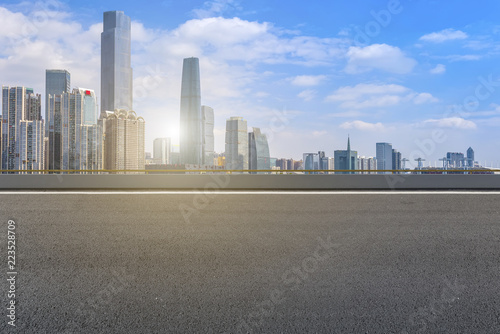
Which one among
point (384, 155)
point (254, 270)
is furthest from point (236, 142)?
point (254, 270)

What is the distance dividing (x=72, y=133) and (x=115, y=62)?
137 m

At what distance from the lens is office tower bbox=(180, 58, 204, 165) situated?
123 meters

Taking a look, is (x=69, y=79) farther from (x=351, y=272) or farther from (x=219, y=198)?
(x=351, y=272)

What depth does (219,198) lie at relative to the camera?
29.0ft

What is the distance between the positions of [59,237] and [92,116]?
196 feet

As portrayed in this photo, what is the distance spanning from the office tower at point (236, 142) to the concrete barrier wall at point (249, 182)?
15.2 meters

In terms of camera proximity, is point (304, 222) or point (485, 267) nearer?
point (485, 267)

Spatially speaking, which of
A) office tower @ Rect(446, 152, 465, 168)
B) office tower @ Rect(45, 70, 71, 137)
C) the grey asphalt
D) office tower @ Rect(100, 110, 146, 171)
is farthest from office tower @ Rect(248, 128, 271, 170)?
office tower @ Rect(45, 70, 71, 137)

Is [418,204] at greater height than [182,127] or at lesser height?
lesser

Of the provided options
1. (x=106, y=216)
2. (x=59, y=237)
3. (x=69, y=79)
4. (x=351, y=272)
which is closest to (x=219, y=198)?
(x=106, y=216)

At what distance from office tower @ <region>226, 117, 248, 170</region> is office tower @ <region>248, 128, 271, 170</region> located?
6.12 feet

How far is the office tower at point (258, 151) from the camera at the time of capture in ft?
69.3

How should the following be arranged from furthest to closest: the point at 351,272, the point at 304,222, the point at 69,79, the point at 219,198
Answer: the point at 69,79 → the point at 219,198 → the point at 304,222 → the point at 351,272

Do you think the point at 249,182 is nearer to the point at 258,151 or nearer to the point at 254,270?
the point at 254,270
